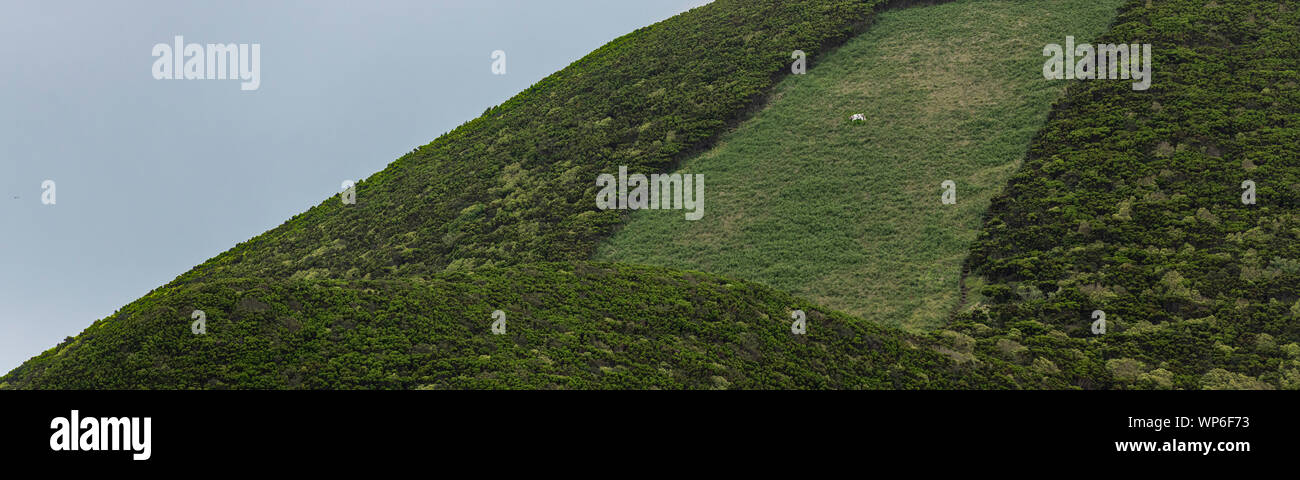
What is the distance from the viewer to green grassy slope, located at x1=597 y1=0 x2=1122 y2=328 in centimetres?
3328

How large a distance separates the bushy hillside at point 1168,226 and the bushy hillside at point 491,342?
4.67m

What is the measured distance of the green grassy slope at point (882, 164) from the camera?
33.3 metres

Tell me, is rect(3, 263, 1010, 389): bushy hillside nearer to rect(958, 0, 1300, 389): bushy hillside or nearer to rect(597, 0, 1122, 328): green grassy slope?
rect(958, 0, 1300, 389): bushy hillside

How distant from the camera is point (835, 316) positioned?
26.6 m

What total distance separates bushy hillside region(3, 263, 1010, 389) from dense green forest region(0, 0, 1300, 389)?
A: 7 centimetres

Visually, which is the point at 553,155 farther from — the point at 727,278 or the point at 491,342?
the point at 491,342

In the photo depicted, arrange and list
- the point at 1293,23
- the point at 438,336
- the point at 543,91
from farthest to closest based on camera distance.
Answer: the point at 543,91
the point at 1293,23
the point at 438,336

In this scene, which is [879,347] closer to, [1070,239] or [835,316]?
[835,316]

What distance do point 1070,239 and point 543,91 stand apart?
2613 centimetres

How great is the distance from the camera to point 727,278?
29.4 meters

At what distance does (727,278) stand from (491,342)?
8.47 m

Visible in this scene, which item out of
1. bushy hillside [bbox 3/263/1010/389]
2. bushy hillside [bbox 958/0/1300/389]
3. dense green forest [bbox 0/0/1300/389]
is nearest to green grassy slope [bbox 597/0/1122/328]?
dense green forest [bbox 0/0/1300/389]

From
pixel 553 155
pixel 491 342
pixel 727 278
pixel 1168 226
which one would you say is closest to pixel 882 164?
pixel 1168 226
